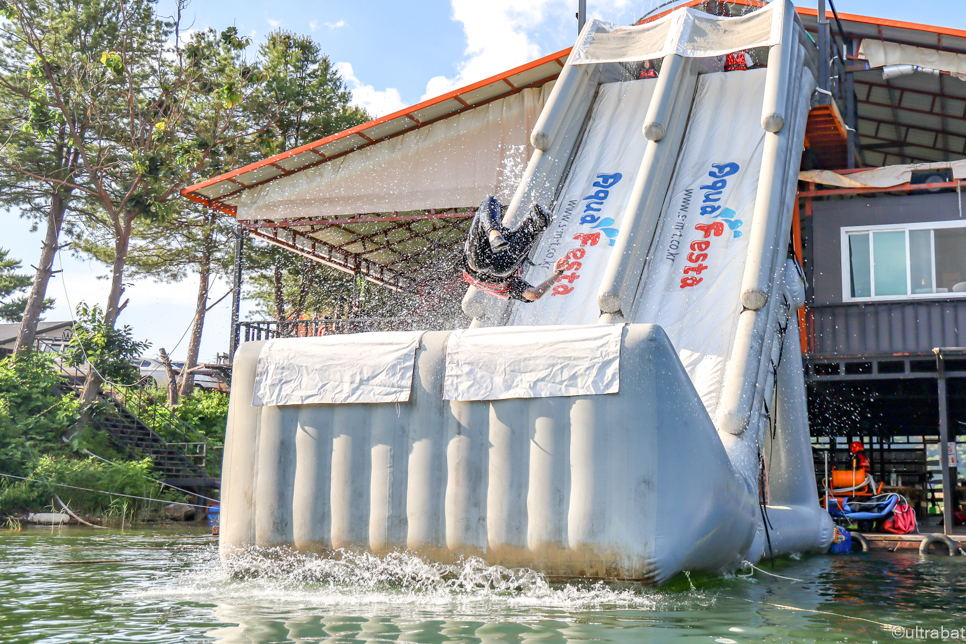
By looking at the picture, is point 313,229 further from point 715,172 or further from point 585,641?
point 585,641

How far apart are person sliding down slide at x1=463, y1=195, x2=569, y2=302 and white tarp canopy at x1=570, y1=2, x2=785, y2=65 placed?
16.2ft

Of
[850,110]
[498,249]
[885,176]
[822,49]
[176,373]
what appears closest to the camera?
[498,249]

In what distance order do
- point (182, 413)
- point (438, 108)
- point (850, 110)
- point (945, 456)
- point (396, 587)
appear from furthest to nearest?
point (182, 413), point (850, 110), point (438, 108), point (945, 456), point (396, 587)

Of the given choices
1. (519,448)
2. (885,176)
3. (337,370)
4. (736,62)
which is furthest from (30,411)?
(885,176)

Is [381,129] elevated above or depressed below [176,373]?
above

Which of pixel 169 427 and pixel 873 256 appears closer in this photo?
pixel 873 256

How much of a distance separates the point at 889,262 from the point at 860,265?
1.27 ft

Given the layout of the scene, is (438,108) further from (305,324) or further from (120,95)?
(120,95)

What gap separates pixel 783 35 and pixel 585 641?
9.87m

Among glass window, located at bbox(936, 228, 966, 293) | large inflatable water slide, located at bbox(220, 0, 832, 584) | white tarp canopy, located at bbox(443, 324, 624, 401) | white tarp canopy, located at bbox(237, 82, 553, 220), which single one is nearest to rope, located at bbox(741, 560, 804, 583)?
large inflatable water slide, located at bbox(220, 0, 832, 584)

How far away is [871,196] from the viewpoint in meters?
12.7

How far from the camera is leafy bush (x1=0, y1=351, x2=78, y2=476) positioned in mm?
15719

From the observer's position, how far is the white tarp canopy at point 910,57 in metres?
13.5

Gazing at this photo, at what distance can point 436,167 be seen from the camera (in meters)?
13.8
